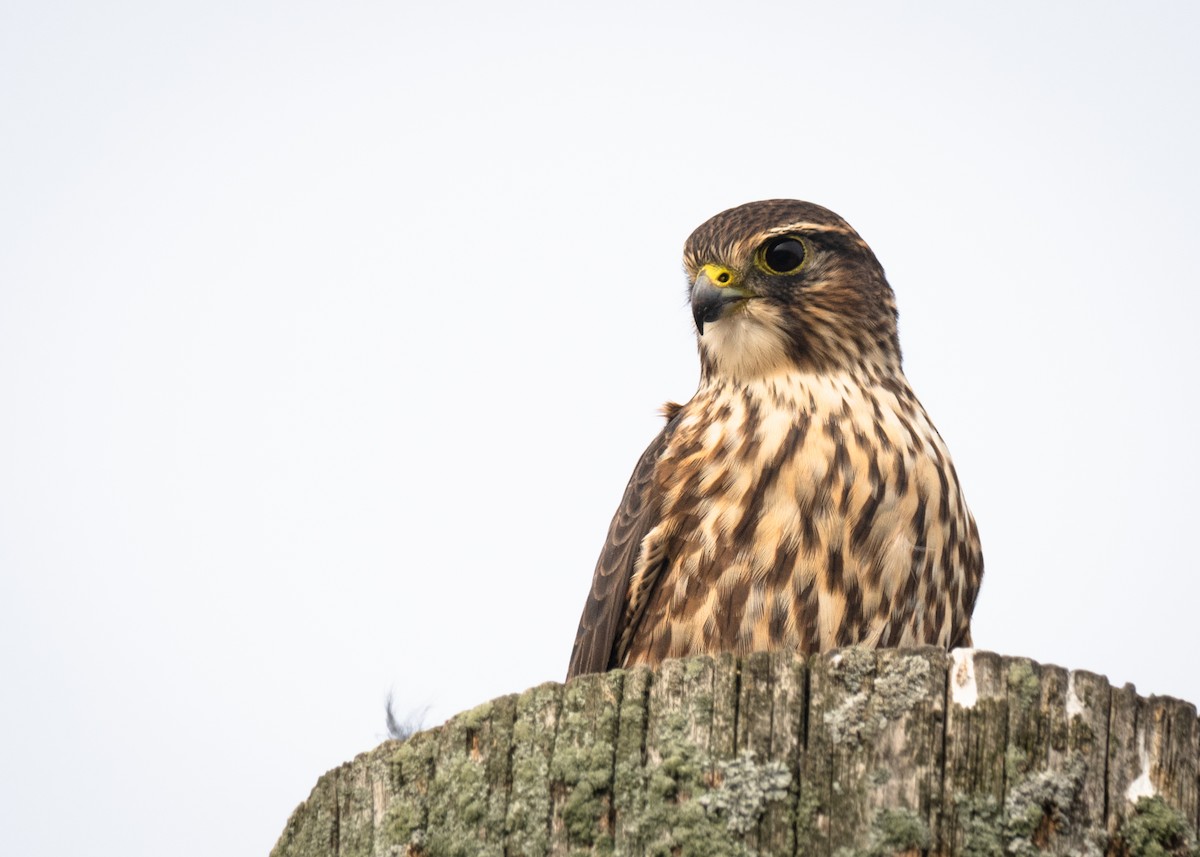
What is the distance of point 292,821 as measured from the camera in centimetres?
277

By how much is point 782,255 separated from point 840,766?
267 centimetres

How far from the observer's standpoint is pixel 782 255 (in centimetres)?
474

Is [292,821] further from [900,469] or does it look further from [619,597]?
[900,469]

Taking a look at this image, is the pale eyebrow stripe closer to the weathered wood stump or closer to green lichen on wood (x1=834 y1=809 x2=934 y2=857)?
the weathered wood stump

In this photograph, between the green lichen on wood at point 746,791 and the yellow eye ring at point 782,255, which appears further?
the yellow eye ring at point 782,255

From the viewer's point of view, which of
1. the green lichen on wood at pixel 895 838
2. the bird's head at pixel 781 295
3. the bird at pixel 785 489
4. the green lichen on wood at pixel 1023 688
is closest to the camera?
the green lichen on wood at pixel 895 838

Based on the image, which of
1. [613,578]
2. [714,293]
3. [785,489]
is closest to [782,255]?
[714,293]

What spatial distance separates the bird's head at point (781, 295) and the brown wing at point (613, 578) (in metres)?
0.60

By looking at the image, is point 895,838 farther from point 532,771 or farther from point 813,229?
point 813,229

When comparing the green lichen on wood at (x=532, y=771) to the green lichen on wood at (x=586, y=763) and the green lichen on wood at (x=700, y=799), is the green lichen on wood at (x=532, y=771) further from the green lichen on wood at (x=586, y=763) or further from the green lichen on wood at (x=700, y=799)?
the green lichen on wood at (x=700, y=799)

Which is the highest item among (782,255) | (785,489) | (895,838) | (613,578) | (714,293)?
(782,255)

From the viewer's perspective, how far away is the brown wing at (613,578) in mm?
4105

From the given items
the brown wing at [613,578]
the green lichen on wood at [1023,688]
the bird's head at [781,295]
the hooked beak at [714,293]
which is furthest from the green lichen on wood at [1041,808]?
the hooked beak at [714,293]

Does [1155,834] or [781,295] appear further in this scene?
[781,295]
